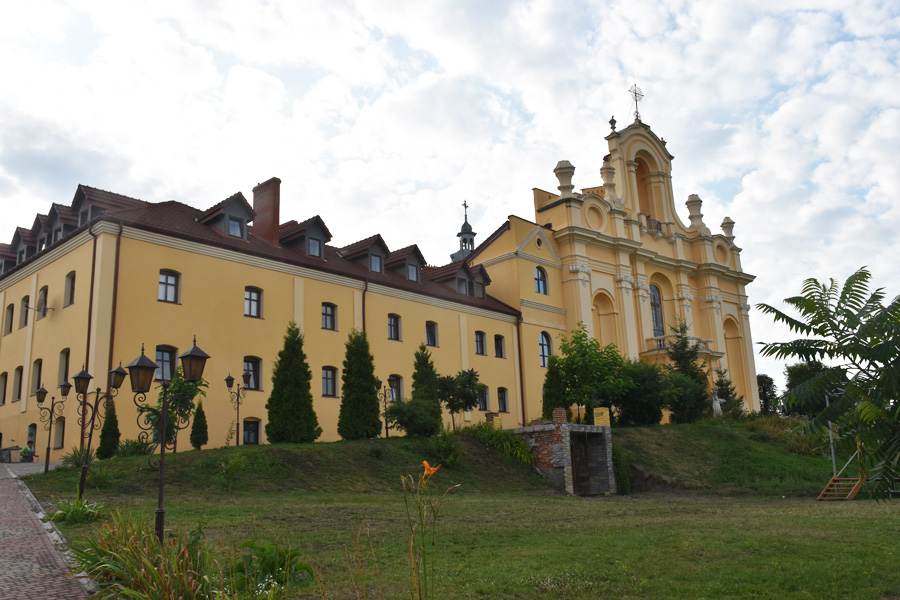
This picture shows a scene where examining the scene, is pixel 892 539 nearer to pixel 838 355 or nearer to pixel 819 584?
pixel 819 584

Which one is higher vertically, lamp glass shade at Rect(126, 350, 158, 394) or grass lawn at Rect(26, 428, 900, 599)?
lamp glass shade at Rect(126, 350, 158, 394)

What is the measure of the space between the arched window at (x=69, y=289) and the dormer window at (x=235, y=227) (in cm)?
552

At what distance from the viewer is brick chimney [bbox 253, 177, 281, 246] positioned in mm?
30734

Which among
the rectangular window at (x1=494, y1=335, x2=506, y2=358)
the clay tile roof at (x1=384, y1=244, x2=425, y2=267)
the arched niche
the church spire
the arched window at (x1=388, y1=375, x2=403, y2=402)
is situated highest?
the church spire

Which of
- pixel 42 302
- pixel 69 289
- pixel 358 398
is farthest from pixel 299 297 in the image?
pixel 42 302

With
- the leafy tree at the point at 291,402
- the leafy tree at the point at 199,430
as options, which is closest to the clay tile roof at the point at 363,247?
the leafy tree at the point at 291,402

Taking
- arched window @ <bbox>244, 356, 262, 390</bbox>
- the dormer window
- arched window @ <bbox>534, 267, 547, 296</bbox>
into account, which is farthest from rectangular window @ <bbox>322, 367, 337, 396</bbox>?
arched window @ <bbox>534, 267, 547, 296</bbox>

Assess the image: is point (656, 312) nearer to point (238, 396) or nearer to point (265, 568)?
point (238, 396)

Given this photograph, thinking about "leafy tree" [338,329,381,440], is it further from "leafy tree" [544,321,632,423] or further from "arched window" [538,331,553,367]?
"arched window" [538,331,553,367]

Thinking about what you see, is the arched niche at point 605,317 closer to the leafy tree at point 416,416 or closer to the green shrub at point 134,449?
the leafy tree at point 416,416

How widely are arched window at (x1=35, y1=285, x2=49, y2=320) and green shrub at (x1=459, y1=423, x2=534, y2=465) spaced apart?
1529cm

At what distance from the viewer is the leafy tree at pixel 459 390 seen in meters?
29.3

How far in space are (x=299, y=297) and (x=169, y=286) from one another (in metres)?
5.17

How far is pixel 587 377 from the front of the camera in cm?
3394
